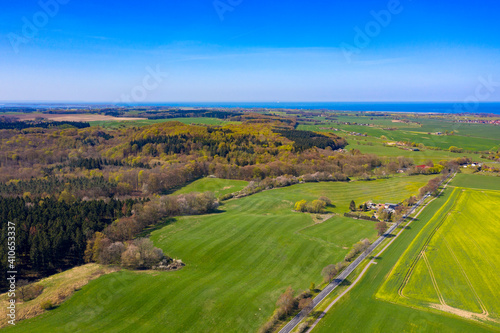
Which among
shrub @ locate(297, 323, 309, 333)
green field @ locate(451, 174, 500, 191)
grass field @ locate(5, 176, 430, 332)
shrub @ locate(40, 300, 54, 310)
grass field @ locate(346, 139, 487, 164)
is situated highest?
grass field @ locate(346, 139, 487, 164)

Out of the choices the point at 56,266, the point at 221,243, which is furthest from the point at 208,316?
the point at 56,266

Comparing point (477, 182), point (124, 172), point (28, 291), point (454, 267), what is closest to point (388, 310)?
point (454, 267)

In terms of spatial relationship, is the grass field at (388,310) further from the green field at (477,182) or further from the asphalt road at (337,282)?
the green field at (477,182)

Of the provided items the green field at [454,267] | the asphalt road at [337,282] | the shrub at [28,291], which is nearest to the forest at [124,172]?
the shrub at [28,291]

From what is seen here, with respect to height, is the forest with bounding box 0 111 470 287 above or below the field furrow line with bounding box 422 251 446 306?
above

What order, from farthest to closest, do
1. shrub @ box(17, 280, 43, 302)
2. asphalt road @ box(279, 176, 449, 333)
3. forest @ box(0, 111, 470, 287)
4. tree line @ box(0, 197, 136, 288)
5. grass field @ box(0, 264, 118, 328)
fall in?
forest @ box(0, 111, 470, 287), tree line @ box(0, 197, 136, 288), shrub @ box(17, 280, 43, 302), grass field @ box(0, 264, 118, 328), asphalt road @ box(279, 176, 449, 333)

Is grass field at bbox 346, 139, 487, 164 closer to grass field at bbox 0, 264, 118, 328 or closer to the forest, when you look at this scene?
the forest

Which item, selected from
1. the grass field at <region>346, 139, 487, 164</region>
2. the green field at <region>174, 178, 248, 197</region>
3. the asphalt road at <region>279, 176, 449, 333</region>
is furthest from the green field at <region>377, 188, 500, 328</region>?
the grass field at <region>346, 139, 487, 164</region>
